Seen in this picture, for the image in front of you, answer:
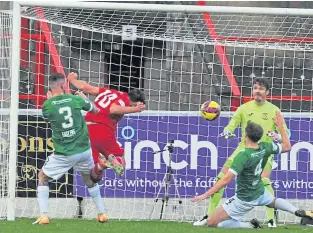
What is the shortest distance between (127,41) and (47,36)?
53.6 inches

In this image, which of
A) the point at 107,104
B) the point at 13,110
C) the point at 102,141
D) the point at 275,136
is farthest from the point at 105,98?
the point at 275,136

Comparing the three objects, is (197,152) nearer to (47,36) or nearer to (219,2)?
(47,36)

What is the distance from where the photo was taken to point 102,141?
13047mm

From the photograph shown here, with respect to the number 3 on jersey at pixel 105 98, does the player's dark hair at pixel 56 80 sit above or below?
above

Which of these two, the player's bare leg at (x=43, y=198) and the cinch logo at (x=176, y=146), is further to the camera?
the cinch logo at (x=176, y=146)

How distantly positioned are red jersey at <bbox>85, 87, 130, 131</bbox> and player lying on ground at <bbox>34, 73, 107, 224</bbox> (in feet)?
3.08

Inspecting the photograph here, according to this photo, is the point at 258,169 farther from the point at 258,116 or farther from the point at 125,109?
the point at 125,109

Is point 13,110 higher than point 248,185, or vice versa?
point 13,110

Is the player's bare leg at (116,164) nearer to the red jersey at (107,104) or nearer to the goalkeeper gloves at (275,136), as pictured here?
the red jersey at (107,104)

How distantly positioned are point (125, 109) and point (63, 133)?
0.88 meters

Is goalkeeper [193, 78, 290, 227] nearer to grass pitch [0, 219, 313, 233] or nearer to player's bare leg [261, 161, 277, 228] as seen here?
player's bare leg [261, 161, 277, 228]

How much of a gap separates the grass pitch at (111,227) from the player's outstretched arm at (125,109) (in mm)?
1336

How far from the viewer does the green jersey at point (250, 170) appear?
11.2 meters

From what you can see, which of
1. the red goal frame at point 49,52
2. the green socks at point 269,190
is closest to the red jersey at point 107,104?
the red goal frame at point 49,52
